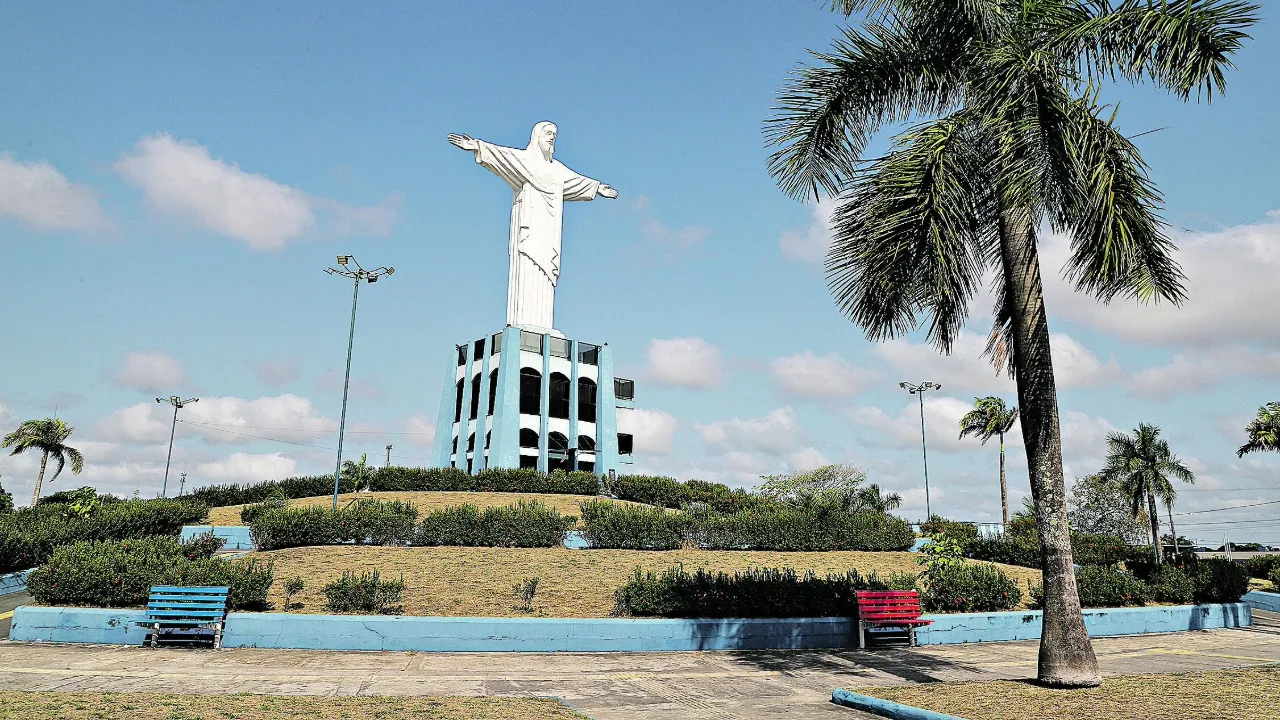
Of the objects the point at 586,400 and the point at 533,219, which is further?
the point at 586,400

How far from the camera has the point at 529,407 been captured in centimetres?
4753

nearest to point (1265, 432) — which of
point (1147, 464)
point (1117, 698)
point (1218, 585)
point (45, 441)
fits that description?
point (1147, 464)

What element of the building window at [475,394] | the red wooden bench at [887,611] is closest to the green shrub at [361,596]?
the red wooden bench at [887,611]

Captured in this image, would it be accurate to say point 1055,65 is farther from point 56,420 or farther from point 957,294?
point 56,420

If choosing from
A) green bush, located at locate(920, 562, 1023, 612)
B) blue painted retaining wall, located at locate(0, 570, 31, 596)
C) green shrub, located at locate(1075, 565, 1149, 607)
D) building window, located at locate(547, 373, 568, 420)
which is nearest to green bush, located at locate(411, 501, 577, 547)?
blue painted retaining wall, located at locate(0, 570, 31, 596)

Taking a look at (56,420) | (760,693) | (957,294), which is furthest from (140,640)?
(56,420)

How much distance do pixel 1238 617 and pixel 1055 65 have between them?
14398mm

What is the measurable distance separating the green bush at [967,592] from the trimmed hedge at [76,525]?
17.2m

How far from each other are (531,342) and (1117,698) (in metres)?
39.6

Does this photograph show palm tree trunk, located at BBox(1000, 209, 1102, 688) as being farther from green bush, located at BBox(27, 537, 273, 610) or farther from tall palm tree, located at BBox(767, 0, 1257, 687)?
green bush, located at BBox(27, 537, 273, 610)

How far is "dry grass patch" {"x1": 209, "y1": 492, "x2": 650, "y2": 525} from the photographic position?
2988 centimetres

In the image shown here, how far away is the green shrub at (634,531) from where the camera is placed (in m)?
22.5

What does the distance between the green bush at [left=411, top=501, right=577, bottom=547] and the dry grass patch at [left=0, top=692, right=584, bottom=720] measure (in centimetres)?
1341

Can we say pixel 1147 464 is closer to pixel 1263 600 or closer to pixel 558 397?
pixel 1263 600
